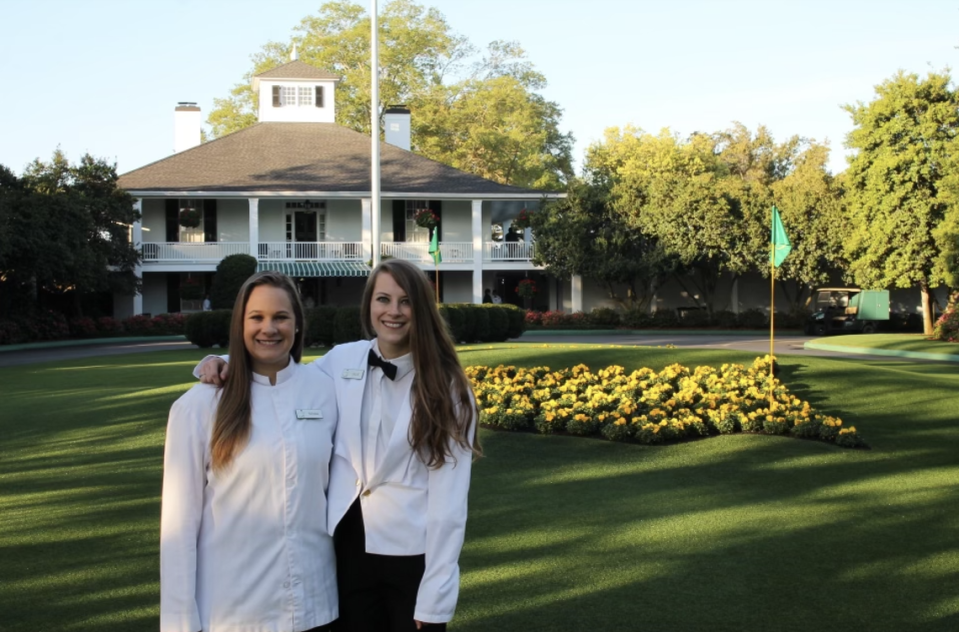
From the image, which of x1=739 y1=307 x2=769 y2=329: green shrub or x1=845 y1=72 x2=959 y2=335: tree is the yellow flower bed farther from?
x1=739 y1=307 x2=769 y2=329: green shrub

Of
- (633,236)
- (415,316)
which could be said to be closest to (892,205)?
(633,236)

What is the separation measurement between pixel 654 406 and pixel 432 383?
8.62 m

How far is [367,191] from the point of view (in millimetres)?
37938

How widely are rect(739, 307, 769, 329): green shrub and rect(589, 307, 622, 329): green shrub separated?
16.2 feet

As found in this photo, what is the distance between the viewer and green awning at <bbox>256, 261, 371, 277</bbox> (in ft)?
122

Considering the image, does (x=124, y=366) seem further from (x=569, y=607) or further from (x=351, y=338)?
(x=569, y=607)

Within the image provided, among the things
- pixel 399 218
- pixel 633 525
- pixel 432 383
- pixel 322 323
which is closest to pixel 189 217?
pixel 399 218

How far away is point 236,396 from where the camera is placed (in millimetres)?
3127

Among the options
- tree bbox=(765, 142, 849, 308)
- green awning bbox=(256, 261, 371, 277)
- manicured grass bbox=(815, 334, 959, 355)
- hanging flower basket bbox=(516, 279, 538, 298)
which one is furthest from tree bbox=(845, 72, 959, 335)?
green awning bbox=(256, 261, 371, 277)

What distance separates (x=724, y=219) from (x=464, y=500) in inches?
1420

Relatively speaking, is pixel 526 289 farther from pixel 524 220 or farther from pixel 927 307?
pixel 927 307

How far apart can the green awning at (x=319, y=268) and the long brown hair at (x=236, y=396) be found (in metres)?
33.3

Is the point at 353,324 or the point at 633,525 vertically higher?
the point at 353,324

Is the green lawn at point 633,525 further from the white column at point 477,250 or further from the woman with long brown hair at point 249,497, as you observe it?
the white column at point 477,250
